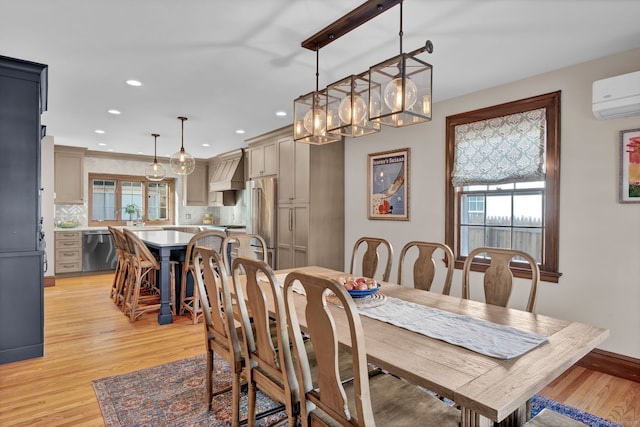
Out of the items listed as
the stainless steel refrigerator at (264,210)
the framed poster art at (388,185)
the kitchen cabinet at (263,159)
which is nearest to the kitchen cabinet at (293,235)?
the stainless steel refrigerator at (264,210)

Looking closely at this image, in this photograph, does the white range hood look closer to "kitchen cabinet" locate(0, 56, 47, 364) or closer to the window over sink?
the window over sink

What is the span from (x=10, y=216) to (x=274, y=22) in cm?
262

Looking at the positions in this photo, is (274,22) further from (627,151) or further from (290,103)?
(627,151)

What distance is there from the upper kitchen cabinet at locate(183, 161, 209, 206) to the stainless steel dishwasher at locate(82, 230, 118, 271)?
1.81m

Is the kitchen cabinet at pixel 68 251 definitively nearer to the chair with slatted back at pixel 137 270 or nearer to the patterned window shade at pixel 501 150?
the chair with slatted back at pixel 137 270

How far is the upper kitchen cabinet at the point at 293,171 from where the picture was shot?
4.84 meters

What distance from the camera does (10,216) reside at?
9.47 feet

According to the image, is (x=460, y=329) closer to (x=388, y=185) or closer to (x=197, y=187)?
(x=388, y=185)

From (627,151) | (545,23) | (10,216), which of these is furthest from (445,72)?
(10,216)

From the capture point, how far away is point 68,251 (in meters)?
6.41

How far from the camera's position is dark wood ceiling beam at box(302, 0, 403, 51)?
6.37 ft

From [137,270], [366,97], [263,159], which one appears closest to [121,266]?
[137,270]

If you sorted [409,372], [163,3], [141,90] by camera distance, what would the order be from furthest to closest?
1. [141,90]
2. [163,3]
3. [409,372]

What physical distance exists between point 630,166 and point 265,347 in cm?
295
